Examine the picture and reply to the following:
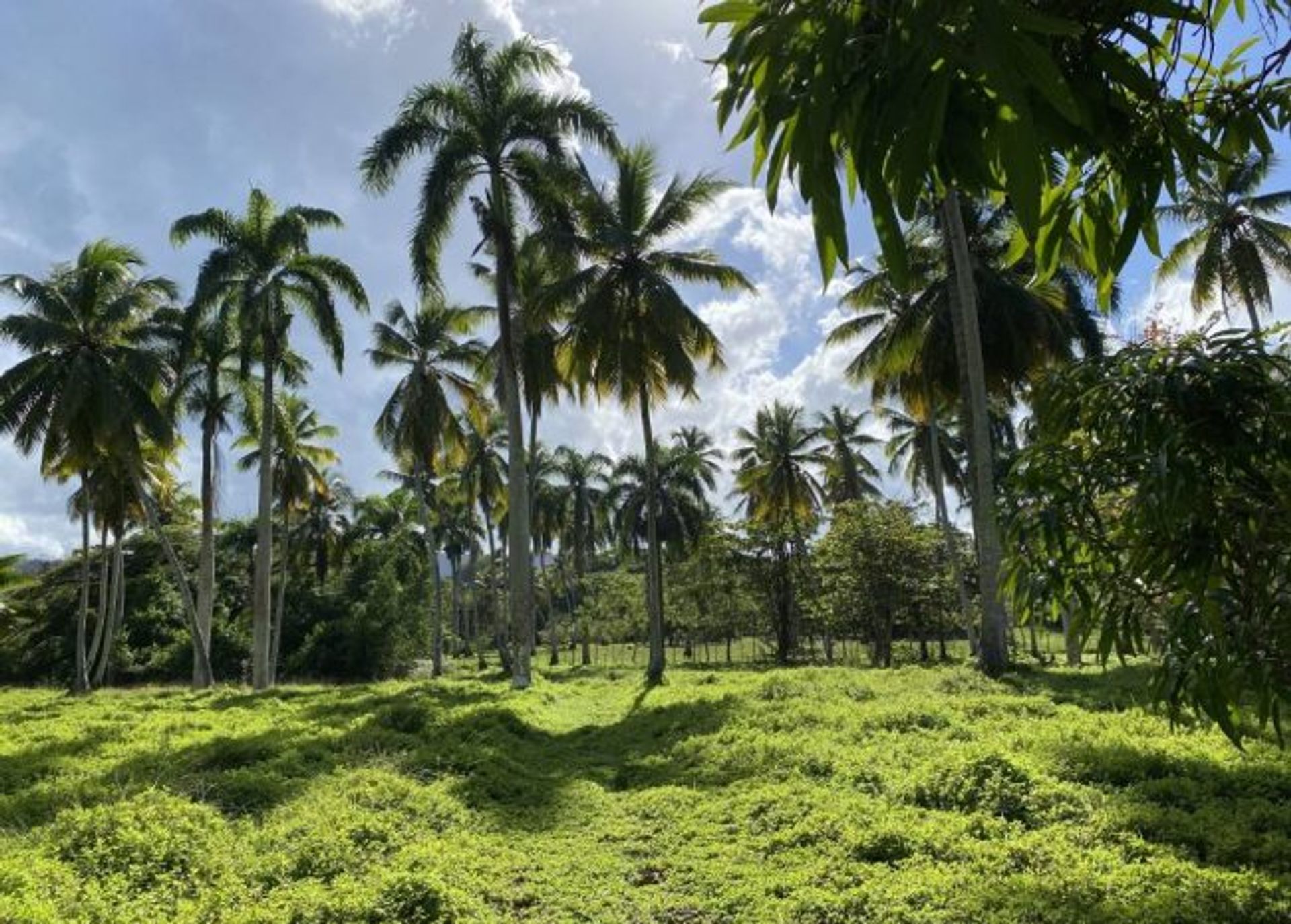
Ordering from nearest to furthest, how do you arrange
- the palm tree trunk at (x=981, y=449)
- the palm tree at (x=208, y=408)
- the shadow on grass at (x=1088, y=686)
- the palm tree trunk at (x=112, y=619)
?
the shadow on grass at (x=1088, y=686) → the palm tree trunk at (x=981, y=449) → the palm tree at (x=208, y=408) → the palm tree trunk at (x=112, y=619)

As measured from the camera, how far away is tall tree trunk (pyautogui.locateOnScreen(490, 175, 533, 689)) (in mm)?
19703

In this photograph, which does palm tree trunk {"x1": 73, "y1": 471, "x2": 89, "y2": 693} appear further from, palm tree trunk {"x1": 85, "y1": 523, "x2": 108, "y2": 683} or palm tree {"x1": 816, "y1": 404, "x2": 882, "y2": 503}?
palm tree {"x1": 816, "y1": 404, "x2": 882, "y2": 503}

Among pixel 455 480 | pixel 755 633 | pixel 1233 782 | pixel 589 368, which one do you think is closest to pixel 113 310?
pixel 589 368

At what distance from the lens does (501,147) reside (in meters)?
20.0

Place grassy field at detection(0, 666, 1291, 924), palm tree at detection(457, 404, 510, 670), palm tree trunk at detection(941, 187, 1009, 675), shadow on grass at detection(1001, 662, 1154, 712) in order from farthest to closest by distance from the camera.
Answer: palm tree at detection(457, 404, 510, 670) < palm tree trunk at detection(941, 187, 1009, 675) < shadow on grass at detection(1001, 662, 1154, 712) < grassy field at detection(0, 666, 1291, 924)

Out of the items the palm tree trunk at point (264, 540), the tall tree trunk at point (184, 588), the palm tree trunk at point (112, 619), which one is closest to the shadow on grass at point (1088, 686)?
the palm tree trunk at point (264, 540)

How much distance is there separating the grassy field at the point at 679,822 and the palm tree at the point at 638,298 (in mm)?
10976

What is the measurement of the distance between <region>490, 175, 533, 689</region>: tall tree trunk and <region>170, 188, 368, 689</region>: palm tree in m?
5.96

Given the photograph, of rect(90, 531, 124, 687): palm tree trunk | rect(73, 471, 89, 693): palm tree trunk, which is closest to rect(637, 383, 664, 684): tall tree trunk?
rect(73, 471, 89, 693): palm tree trunk

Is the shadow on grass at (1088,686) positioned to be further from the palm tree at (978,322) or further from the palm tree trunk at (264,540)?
the palm tree trunk at (264,540)

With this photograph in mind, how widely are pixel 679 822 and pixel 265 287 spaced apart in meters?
19.9

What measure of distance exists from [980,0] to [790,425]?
36.5 m

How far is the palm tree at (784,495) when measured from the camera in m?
36.9

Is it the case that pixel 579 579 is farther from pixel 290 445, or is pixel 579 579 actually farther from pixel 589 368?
pixel 589 368
